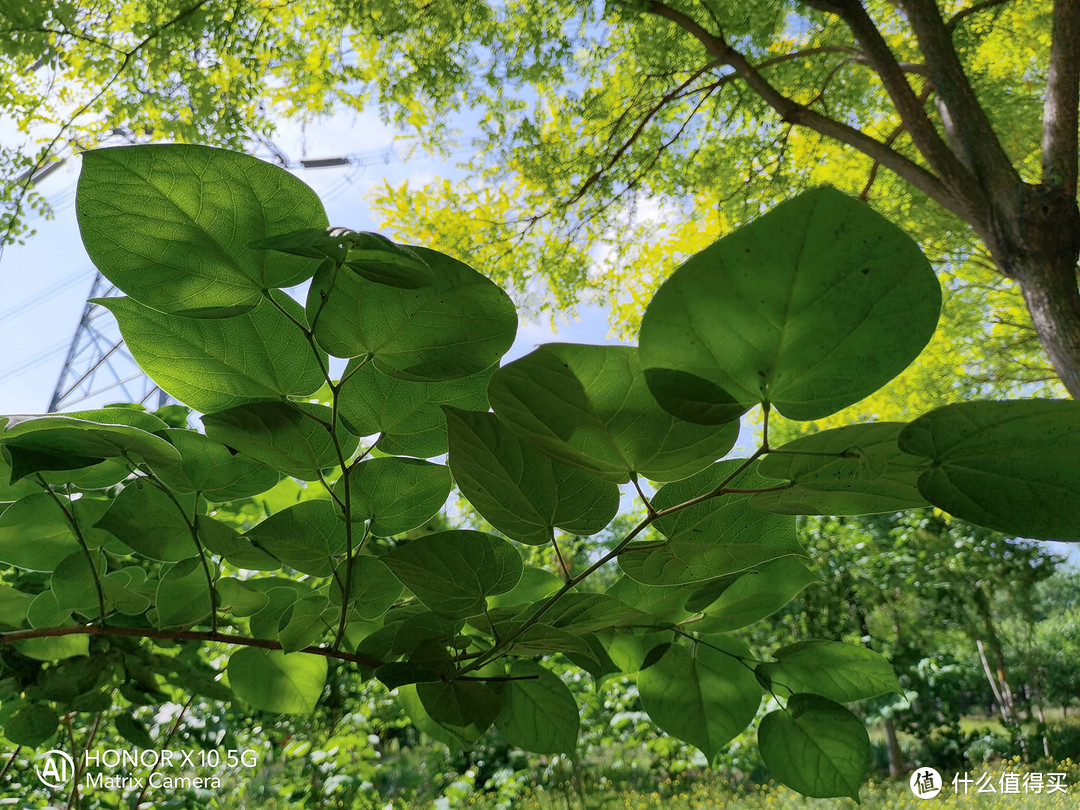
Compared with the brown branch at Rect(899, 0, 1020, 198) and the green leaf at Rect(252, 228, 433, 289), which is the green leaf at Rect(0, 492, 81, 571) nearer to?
the green leaf at Rect(252, 228, 433, 289)

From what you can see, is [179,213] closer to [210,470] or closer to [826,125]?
[210,470]

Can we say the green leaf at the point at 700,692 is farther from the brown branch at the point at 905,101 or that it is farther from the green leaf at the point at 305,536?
the brown branch at the point at 905,101

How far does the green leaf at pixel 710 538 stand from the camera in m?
0.10

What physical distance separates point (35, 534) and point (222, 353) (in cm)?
7

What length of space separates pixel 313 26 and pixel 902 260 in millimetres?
2608

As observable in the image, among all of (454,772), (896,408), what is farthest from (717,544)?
(896,408)

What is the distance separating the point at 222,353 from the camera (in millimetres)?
103

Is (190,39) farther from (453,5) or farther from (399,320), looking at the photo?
(399,320)

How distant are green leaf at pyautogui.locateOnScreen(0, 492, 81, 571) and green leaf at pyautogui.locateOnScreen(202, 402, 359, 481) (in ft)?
0.18

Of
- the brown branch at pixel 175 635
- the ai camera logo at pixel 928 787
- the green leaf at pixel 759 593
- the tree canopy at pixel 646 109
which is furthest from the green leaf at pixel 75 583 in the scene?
the ai camera logo at pixel 928 787

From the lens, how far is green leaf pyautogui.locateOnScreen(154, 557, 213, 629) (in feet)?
0.43

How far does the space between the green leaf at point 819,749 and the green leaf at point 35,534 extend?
0.47 feet

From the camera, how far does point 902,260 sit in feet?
0.22

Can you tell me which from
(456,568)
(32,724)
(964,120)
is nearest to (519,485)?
(456,568)
